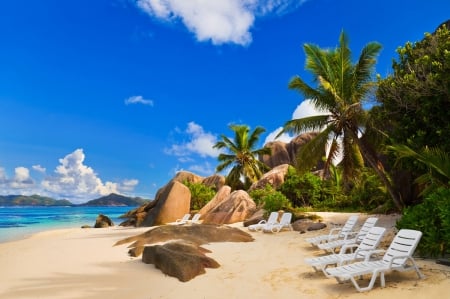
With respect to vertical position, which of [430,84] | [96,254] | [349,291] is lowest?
[349,291]

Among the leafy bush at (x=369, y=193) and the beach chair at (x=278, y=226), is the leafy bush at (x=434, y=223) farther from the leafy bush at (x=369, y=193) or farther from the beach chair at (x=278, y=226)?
the leafy bush at (x=369, y=193)

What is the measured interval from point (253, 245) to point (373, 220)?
4.09m

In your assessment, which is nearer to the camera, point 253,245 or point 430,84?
point 430,84

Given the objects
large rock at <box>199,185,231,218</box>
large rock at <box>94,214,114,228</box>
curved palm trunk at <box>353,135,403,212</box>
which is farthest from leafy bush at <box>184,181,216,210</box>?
curved palm trunk at <box>353,135,403,212</box>

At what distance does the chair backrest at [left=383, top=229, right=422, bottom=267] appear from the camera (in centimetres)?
684

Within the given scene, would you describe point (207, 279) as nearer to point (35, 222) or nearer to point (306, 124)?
point (306, 124)

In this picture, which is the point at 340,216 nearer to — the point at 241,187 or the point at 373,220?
the point at 373,220

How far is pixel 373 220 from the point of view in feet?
35.0

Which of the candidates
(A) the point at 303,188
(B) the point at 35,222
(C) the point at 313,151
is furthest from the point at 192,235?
(B) the point at 35,222

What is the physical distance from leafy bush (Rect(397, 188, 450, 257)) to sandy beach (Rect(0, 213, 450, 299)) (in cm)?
35

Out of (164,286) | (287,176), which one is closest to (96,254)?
(164,286)

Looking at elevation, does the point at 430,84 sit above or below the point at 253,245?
above

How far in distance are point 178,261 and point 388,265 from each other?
13.8 feet

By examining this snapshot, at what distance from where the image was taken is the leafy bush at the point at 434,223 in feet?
25.8
